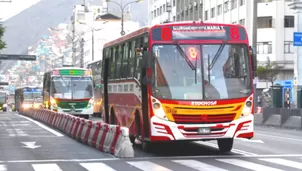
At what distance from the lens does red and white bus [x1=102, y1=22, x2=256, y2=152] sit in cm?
1683

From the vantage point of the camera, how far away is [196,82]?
1706 cm

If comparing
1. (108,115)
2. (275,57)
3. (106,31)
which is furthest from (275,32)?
(106,31)

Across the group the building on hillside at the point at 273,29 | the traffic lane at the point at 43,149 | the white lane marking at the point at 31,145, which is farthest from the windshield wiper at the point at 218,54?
the building on hillside at the point at 273,29

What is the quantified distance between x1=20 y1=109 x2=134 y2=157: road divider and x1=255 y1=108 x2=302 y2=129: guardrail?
1077 centimetres

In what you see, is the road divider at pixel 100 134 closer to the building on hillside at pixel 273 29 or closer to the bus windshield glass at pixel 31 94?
the building on hillside at pixel 273 29

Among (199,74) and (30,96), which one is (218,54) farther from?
(30,96)

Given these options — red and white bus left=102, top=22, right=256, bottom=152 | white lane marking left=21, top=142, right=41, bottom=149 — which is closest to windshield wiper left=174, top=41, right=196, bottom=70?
red and white bus left=102, top=22, right=256, bottom=152

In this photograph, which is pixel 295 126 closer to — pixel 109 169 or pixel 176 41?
pixel 176 41

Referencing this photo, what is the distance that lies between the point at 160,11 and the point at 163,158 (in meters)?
98.0

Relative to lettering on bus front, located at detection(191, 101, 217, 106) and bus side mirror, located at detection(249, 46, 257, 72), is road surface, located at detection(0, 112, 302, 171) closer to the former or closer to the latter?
lettering on bus front, located at detection(191, 101, 217, 106)

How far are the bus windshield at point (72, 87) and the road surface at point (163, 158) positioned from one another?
75.1 ft

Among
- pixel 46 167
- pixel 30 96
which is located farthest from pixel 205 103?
pixel 30 96

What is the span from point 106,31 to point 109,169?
5739 inches

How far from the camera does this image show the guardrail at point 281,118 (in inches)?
1337
